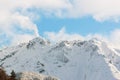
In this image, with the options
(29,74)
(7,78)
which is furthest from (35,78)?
(7,78)

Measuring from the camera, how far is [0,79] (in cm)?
6925

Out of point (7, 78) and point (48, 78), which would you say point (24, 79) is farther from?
point (7, 78)

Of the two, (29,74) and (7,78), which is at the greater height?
(29,74)

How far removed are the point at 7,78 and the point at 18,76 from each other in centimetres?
1403

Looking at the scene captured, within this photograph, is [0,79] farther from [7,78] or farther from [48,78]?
[48,78]

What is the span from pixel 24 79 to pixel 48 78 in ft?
18.5

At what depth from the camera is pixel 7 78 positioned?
233 feet

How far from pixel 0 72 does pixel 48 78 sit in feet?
Result: 61.2

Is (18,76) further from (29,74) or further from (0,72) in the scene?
(0,72)

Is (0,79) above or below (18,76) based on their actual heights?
below

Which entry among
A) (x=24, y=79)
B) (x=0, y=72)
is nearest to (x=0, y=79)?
(x=0, y=72)

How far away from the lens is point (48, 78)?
8762 centimetres

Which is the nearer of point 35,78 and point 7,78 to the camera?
point 7,78

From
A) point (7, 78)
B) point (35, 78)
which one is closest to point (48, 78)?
point (35, 78)
